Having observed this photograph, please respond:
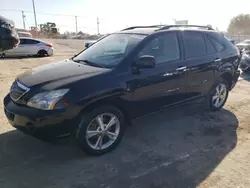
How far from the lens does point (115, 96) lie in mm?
3598

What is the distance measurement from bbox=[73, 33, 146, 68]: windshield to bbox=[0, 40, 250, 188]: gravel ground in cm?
130

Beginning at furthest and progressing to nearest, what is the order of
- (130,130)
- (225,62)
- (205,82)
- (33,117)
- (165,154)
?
(225,62)
(205,82)
(130,130)
(165,154)
(33,117)

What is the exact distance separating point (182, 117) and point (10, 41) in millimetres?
3998

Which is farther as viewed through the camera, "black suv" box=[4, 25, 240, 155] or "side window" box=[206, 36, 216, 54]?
"side window" box=[206, 36, 216, 54]

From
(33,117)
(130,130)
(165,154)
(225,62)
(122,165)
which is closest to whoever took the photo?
(33,117)

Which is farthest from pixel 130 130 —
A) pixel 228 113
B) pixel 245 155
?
pixel 228 113

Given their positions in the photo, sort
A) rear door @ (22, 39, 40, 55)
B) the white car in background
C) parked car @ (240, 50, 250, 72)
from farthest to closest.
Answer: rear door @ (22, 39, 40, 55) → the white car in background → parked car @ (240, 50, 250, 72)

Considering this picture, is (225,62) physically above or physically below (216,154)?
above

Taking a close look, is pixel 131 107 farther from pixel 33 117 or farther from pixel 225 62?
pixel 225 62

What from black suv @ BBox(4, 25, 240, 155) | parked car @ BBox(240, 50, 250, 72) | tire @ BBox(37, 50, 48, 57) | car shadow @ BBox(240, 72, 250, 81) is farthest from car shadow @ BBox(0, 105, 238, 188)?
tire @ BBox(37, 50, 48, 57)

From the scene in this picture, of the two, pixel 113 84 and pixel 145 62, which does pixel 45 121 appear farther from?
pixel 145 62

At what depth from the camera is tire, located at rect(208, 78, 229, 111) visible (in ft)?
17.8

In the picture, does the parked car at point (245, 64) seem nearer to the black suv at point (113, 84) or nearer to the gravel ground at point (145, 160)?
the black suv at point (113, 84)

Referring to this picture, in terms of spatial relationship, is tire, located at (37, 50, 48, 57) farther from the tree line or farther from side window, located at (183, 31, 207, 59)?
the tree line
